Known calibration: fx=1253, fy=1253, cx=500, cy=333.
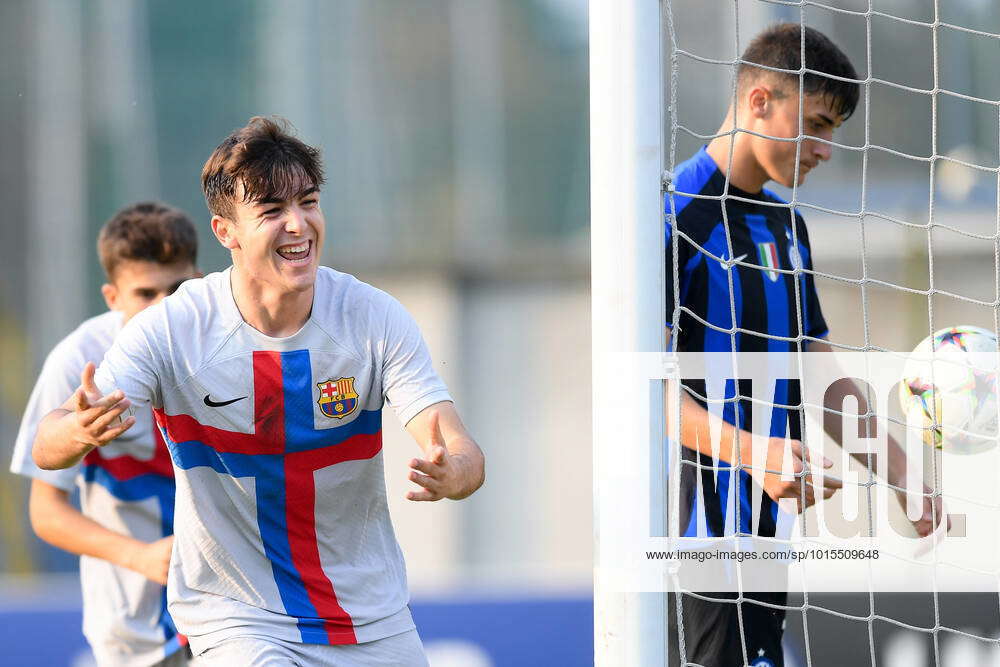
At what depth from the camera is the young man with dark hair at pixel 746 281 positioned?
3186 millimetres

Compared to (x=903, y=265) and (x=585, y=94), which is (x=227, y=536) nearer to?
(x=903, y=265)

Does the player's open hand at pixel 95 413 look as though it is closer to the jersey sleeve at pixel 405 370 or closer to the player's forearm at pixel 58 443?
the player's forearm at pixel 58 443

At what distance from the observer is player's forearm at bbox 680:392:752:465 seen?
312cm

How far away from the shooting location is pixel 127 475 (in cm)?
392

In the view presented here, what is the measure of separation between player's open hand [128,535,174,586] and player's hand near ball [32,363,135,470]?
2.26ft

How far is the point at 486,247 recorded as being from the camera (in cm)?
1048

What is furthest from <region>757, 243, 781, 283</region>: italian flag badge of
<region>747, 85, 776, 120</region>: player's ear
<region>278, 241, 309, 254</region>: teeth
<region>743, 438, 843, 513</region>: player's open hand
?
<region>278, 241, 309, 254</region>: teeth

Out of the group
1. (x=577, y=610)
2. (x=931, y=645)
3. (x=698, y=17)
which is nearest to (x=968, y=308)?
(x=698, y=17)

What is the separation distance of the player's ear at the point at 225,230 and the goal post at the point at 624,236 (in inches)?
33.4

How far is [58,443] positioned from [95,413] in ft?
0.49

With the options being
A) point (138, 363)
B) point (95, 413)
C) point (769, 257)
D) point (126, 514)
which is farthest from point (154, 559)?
point (769, 257)

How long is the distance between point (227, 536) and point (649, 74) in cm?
148

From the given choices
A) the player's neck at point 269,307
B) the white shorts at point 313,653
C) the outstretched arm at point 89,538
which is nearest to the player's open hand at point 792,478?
the white shorts at point 313,653

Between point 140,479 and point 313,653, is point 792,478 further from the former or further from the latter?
point 140,479
